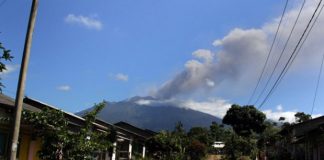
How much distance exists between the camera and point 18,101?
12539 mm

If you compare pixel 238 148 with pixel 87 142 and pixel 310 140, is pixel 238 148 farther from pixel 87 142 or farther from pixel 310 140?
pixel 87 142

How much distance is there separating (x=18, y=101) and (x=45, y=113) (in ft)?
16.2

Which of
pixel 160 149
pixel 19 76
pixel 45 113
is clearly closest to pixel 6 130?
pixel 45 113

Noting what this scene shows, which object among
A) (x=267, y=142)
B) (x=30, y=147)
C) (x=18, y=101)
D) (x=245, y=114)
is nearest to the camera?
(x=18, y=101)

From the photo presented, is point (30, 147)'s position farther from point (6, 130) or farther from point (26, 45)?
point (26, 45)

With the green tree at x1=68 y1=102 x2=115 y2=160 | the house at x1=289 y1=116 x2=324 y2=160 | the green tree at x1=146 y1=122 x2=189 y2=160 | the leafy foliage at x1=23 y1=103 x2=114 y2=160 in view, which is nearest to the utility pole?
the leafy foliage at x1=23 y1=103 x2=114 y2=160

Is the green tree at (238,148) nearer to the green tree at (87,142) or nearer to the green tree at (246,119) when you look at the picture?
the green tree at (246,119)

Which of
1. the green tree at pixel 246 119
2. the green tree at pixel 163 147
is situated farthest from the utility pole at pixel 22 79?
the green tree at pixel 246 119

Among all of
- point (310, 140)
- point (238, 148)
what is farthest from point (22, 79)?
point (238, 148)

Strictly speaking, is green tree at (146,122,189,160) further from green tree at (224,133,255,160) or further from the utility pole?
the utility pole

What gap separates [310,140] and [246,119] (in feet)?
162

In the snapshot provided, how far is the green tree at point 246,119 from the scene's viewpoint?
283ft

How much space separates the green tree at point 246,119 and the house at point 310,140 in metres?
33.6

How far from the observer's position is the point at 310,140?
121ft
